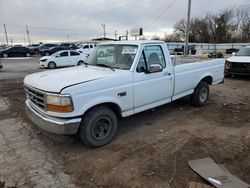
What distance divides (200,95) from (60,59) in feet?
50.9

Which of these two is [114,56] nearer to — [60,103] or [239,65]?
[60,103]

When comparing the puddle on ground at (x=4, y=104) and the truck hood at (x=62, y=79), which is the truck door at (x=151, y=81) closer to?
the truck hood at (x=62, y=79)

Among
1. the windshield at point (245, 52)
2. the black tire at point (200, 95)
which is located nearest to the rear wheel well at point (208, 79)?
the black tire at point (200, 95)

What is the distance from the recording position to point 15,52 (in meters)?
35.7

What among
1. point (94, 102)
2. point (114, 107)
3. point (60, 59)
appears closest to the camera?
point (94, 102)

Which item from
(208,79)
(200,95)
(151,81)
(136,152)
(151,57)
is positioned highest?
(151,57)

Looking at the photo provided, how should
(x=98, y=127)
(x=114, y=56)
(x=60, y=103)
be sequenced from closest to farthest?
(x=60, y=103)
(x=98, y=127)
(x=114, y=56)

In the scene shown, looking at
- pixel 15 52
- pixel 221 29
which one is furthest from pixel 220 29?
pixel 15 52

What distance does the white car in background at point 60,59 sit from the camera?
19.2 metres

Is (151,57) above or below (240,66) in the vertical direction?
above

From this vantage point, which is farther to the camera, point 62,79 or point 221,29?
point 221,29

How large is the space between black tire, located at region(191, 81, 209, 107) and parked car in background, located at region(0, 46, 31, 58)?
116 feet

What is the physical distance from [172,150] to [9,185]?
2657 millimetres

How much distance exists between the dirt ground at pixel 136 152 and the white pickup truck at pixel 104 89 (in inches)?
19.4
